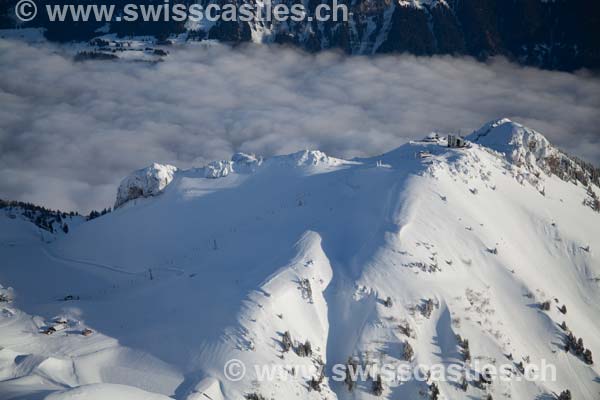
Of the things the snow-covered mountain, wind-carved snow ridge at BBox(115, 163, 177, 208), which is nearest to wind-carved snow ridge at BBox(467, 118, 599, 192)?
the snow-covered mountain

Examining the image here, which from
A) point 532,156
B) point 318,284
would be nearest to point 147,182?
point 318,284

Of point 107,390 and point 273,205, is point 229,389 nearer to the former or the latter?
point 107,390

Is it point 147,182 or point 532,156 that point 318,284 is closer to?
point 147,182

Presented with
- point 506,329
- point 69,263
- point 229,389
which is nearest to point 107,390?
point 229,389

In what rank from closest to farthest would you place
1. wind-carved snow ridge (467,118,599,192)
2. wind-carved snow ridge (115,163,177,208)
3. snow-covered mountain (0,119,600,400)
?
snow-covered mountain (0,119,600,400), wind-carved snow ridge (467,118,599,192), wind-carved snow ridge (115,163,177,208)

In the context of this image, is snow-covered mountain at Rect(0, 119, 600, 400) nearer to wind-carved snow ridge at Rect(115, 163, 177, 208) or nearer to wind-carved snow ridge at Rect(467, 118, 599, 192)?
wind-carved snow ridge at Rect(115, 163, 177, 208)

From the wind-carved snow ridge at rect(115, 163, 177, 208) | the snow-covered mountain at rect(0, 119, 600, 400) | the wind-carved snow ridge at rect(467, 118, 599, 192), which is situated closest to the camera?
the snow-covered mountain at rect(0, 119, 600, 400)

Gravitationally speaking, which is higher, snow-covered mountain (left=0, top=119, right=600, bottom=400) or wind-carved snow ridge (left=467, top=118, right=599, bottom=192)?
wind-carved snow ridge (left=467, top=118, right=599, bottom=192)

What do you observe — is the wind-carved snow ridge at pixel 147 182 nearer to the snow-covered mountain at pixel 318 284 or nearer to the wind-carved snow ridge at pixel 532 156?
the snow-covered mountain at pixel 318 284
